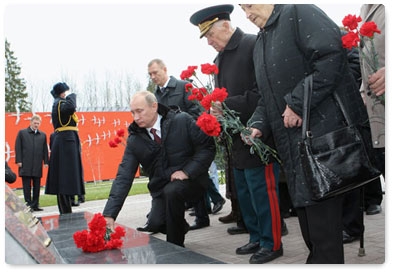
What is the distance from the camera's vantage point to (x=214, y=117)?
2.20 meters

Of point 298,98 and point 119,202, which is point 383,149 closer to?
point 298,98

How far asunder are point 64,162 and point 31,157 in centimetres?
35

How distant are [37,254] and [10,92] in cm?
105

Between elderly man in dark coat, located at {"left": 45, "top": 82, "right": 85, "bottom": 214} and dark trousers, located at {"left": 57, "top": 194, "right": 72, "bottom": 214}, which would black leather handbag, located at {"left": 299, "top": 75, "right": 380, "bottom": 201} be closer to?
elderly man in dark coat, located at {"left": 45, "top": 82, "right": 85, "bottom": 214}

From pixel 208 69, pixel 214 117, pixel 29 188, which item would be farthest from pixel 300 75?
pixel 29 188

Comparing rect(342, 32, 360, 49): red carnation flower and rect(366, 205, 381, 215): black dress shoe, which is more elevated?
rect(342, 32, 360, 49): red carnation flower

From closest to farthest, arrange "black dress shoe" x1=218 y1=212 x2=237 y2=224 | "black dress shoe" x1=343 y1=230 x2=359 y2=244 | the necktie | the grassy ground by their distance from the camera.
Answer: "black dress shoe" x1=343 y1=230 x2=359 y2=244 < the necktie < the grassy ground < "black dress shoe" x1=218 y1=212 x2=237 y2=224

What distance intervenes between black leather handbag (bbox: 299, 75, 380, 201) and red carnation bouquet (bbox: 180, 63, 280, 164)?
0.54 meters

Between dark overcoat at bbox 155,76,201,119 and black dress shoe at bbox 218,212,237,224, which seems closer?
dark overcoat at bbox 155,76,201,119

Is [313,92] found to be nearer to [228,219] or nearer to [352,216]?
[352,216]

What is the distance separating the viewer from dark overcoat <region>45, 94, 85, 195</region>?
382 cm

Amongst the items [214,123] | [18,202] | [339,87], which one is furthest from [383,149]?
[18,202]

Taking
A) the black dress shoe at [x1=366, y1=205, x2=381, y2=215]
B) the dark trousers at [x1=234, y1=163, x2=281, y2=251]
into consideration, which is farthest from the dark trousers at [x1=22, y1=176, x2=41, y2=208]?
the black dress shoe at [x1=366, y1=205, x2=381, y2=215]

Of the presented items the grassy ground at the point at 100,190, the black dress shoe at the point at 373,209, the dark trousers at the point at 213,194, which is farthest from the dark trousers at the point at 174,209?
the black dress shoe at the point at 373,209
